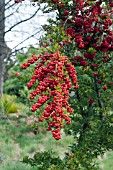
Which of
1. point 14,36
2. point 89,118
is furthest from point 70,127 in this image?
point 14,36

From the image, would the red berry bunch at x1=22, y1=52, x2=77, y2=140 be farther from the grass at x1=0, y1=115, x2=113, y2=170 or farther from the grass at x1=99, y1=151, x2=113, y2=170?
the grass at x1=99, y1=151, x2=113, y2=170

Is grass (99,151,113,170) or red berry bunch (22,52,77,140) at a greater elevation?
grass (99,151,113,170)

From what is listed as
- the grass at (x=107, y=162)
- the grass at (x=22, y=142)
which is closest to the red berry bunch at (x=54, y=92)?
the grass at (x=107, y=162)

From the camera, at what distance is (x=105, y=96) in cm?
537

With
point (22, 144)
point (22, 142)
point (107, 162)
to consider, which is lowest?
point (107, 162)

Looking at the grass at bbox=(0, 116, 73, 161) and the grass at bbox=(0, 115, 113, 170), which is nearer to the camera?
the grass at bbox=(0, 115, 113, 170)

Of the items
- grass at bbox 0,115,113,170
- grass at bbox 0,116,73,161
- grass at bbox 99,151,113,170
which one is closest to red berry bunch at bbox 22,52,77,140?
grass at bbox 0,115,113,170

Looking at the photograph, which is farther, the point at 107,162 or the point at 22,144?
the point at 22,144

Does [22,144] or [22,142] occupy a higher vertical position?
[22,142]

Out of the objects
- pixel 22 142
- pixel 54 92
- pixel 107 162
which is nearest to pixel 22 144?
pixel 22 142

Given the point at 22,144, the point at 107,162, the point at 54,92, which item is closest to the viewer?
the point at 54,92

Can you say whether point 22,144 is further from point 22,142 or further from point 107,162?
point 107,162

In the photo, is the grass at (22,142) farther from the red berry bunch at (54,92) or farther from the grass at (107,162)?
the red berry bunch at (54,92)

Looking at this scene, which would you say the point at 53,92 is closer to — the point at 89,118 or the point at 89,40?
the point at 89,40
